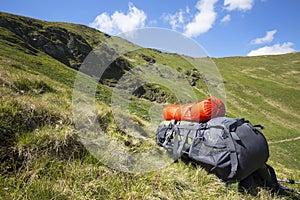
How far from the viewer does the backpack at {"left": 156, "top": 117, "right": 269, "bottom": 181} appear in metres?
3.34

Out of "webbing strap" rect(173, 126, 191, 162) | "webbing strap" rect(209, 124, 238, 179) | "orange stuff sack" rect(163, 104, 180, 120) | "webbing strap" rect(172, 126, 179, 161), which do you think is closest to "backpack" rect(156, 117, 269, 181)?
"webbing strap" rect(209, 124, 238, 179)

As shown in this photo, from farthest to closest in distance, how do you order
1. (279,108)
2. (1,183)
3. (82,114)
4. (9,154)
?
(279,108), (82,114), (9,154), (1,183)

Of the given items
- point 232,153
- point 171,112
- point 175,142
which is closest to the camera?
point 232,153

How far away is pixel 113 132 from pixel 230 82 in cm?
7865

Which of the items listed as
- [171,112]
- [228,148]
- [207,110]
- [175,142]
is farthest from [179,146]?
[171,112]

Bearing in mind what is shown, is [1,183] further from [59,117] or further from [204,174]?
[204,174]

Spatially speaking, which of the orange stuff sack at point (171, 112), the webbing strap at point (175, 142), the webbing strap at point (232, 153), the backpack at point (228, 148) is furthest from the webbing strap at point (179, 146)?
the orange stuff sack at point (171, 112)

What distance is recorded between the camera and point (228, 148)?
3393mm

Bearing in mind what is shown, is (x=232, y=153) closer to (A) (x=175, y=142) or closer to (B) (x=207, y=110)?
(B) (x=207, y=110)

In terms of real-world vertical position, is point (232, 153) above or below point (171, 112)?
below

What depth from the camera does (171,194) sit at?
9.21 ft

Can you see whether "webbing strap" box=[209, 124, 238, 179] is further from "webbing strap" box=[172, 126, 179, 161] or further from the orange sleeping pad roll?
"webbing strap" box=[172, 126, 179, 161]

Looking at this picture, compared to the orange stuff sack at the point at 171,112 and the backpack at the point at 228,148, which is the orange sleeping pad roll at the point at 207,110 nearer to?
the backpack at the point at 228,148

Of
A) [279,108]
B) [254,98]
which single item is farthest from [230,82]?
[279,108]
